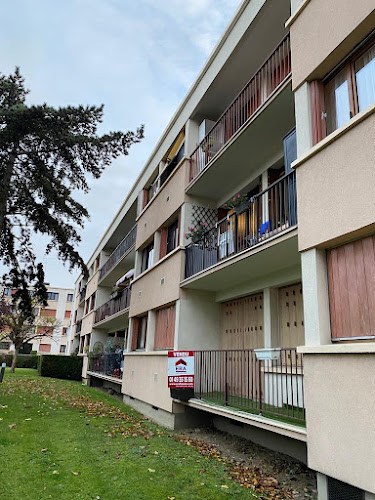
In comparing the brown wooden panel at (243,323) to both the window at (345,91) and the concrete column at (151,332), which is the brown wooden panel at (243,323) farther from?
the window at (345,91)

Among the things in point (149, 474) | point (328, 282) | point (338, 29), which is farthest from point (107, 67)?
point (149, 474)

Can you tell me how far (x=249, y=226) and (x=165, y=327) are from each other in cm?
535

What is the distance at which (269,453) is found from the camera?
25.8 feet

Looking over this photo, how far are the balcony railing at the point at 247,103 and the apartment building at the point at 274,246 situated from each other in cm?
6

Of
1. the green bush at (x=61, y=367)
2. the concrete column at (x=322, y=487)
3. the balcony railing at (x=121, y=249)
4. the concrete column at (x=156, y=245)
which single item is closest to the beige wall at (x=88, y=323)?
the green bush at (x=61, y=367)

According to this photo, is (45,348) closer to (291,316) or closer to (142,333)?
(142,333)

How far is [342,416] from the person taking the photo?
4984 millimetres

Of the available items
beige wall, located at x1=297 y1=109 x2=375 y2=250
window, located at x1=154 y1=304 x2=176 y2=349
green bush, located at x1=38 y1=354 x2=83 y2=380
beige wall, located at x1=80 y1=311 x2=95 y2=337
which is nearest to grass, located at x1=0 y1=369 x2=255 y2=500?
window, located at x1=154 y1=304 x2=176 y2=349

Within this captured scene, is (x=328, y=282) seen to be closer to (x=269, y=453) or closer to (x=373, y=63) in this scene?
(x=373, y=63)

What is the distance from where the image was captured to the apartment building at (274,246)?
5.31m

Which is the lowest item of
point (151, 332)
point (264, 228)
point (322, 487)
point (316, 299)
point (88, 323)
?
point (322, 487)

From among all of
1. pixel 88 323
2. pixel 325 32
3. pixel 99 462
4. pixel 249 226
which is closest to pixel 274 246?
pixel 249 226

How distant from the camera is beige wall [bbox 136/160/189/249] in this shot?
522 inches

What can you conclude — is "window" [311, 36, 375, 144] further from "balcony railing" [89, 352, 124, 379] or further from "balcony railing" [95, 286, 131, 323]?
"balcony railing" [89, 352, 124, 379]
